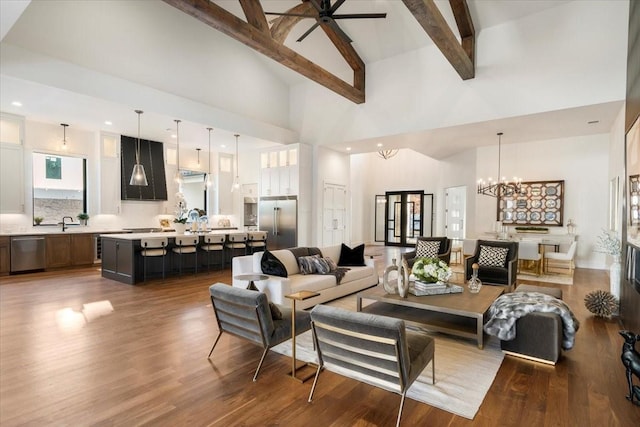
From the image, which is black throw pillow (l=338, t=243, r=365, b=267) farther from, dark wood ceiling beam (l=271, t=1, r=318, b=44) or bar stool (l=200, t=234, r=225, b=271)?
dark wood ceiling beam (l=271, t=1, r=318, b=44)

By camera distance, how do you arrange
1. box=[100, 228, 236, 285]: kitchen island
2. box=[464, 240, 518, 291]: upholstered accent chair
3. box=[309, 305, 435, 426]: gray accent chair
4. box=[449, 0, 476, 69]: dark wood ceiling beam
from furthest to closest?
box=[100, 228, 236, 285]: kitchen island
box=[464, 240, 518, 291]: upholstered accent chair
box=[449, 0, 476, 69]: dark wood ceiling beam
box=[309, 305, 435, 426]: gray accent chair

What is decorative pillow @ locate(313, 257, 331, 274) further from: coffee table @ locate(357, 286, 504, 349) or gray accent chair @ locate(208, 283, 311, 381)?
gray accent chair @ locate(208, 283, 311, 381)

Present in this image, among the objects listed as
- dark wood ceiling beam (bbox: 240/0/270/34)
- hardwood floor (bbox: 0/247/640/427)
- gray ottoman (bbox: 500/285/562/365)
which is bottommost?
hardwood floor (bbox: 0/247/640/427)

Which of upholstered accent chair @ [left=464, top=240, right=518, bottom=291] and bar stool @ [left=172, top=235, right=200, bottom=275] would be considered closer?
upholstered accent chair @ [left=464, top=240, right=518, bottom=291]

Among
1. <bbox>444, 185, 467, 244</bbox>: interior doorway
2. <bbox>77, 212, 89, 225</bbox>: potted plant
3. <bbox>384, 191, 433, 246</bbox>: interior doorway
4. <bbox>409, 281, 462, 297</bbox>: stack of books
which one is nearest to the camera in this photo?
<bbox>409, 281, 462, 297</bbox>: stack of books

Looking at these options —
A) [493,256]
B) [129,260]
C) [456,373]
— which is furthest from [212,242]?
[456,373]

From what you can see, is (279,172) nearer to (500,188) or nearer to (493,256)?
(493,256)

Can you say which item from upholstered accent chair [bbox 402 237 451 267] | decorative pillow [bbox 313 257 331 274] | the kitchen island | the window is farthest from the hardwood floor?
the window

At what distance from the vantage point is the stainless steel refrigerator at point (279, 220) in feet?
28.5

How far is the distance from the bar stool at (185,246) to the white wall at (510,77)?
14.2 ft

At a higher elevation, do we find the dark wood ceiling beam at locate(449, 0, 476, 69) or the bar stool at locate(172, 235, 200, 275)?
the dark wood ceiling beam at locate(449, 0, 476, 69)

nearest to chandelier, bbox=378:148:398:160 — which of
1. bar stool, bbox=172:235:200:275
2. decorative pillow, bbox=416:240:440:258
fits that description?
decorative pillow, bbox=416:240:440:258

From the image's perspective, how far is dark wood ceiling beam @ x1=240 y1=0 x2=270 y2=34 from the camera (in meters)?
4.89

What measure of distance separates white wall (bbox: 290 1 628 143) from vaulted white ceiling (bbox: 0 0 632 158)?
0.19 m
